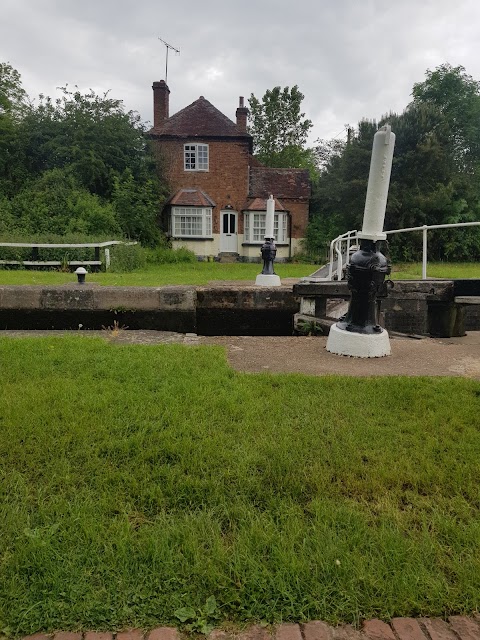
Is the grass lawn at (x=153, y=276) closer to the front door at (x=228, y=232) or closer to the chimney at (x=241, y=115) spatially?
the front door at (x=228, y=232)

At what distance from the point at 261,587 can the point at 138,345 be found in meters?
3.36

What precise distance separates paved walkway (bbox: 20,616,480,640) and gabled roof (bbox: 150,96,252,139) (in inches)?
962

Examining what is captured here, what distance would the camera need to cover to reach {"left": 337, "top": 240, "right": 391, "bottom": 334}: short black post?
4.79 meters

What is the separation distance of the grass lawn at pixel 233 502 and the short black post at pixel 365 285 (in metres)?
1.39

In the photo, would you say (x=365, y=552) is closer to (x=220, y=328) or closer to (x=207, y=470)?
(x=207, y=470)

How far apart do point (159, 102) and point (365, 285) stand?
24.0 metres

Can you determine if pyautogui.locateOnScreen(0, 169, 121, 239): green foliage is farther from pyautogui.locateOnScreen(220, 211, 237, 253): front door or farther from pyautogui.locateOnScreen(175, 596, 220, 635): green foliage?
pyautogui.locateOnScreen(175, 596, 220, 635): green foliage

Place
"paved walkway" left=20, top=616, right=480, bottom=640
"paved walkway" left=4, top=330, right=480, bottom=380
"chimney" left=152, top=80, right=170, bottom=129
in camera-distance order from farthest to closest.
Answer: "chimney" left=152, top=80, right=170, bottom=129
"paved walkway" left=4, top=330, right=480, bottom=380
"paved walkway" left=20, top=616, right=480, bottom=640

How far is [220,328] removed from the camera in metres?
7.77

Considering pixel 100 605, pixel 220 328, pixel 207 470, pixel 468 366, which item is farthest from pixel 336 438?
pixel 220 328

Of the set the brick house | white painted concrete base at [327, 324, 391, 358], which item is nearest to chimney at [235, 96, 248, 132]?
the brick house

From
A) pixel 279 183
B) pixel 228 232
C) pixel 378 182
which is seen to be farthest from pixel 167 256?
pixel 378 182

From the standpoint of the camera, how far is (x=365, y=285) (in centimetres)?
484

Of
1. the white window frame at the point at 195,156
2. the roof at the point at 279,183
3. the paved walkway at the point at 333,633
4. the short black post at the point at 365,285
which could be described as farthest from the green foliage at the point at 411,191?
the paved walkway at the point at 333,633
